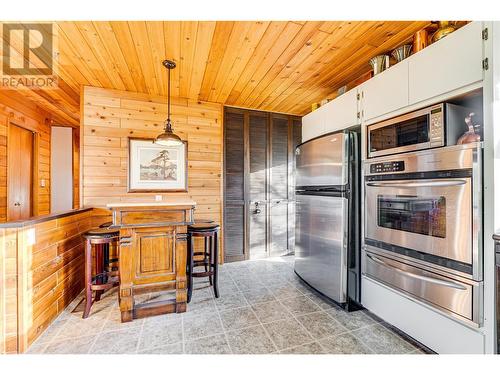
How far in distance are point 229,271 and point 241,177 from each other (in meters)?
1.49

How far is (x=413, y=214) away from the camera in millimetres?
1791

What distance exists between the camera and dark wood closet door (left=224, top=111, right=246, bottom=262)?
3889mm

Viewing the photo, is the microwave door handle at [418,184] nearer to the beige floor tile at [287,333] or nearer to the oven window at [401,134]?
the oven window at [401,134]

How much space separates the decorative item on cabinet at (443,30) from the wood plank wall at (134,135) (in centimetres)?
278

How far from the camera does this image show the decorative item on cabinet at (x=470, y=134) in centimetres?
149

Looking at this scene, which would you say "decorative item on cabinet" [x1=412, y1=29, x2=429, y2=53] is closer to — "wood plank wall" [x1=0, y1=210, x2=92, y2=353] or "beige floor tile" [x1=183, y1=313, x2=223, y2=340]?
"beige floor tile" [x1=183, y1=313, x2=223, y2=340]

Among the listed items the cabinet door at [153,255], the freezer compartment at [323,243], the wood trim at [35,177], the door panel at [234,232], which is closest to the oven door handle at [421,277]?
the freezer compartment at [323,243]

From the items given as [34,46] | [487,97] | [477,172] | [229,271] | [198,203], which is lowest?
[229,271]

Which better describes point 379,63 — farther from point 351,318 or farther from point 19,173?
point 19,173

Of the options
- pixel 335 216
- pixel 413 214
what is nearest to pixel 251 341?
pixel 335 216

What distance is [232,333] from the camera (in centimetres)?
199

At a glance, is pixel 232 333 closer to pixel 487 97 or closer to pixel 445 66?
pixel 487 97

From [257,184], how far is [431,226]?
2.69 metres

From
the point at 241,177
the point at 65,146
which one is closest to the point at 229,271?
the point at 241,177
